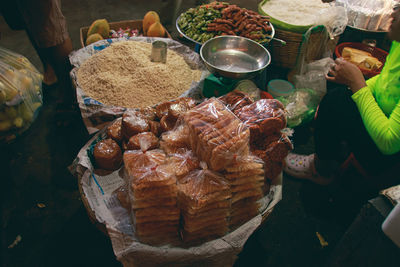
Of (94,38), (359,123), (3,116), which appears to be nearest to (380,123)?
(359,123)

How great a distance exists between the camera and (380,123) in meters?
1.59

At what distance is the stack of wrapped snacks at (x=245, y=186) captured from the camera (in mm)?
1318

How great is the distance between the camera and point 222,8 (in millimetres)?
3135

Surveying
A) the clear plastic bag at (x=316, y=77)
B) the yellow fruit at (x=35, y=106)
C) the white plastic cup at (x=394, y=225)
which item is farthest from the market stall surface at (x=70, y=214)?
the white plastic cup at (x=394, y=225)

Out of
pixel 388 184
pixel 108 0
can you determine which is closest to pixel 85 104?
pixel 388 184

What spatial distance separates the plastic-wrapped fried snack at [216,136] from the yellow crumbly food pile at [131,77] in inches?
38.1

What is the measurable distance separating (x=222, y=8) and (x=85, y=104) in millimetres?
2147

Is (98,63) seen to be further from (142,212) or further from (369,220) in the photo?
(369,220)

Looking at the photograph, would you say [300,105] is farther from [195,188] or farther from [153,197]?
[153,197]

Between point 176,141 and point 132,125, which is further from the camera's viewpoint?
point 132,125

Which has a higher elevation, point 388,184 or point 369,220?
point 369,220

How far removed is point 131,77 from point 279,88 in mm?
1691

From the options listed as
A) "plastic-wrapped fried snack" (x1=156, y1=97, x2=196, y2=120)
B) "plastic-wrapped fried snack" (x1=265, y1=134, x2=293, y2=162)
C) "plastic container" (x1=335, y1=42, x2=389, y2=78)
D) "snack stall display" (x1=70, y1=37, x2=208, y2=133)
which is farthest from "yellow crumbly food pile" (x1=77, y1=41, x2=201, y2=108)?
"plastic container" (x1=335, y1=42, x2=389, y2=78)

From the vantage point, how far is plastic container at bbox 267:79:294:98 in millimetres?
2775
